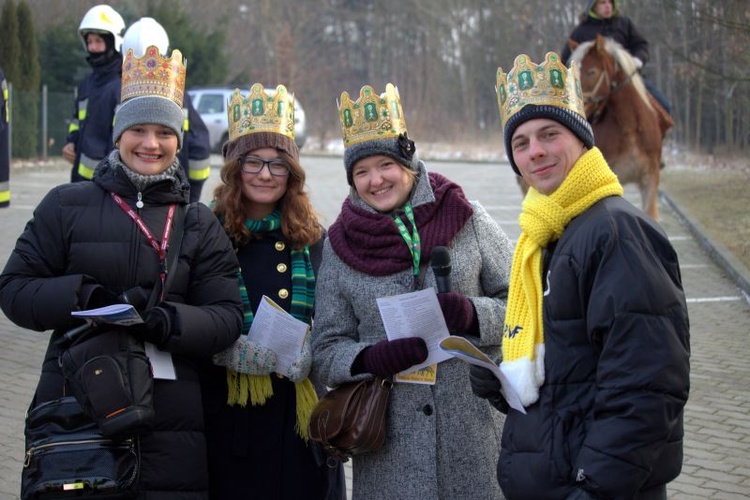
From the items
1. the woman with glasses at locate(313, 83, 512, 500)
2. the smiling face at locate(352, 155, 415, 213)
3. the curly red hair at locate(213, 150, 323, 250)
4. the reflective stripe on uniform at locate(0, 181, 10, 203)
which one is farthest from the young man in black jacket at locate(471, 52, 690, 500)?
the reflective stripe on uniform at locate(0, 181, 10, 203)

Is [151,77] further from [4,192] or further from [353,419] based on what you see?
[4,192]

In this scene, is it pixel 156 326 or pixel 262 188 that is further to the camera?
pixel 262 188

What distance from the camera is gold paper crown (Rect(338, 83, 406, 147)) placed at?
3781mm

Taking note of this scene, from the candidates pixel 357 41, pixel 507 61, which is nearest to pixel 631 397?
pixel 507 61

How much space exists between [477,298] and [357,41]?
5407 cm

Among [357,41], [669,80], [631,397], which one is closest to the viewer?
[631,397]

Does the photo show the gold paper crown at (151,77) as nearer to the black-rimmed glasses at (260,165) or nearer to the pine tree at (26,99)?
the black-rimmed glasses at (260,165)

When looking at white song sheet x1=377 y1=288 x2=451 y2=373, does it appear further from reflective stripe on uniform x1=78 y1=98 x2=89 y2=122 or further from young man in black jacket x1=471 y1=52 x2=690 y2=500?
reflective stripe on uniform x1=78 y1=98 x2=89 y2=122

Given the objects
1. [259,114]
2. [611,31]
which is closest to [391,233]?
[259,114]

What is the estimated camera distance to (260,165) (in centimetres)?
409

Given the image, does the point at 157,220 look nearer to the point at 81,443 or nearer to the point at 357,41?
the point at 81,443

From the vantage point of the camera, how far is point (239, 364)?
12.2ft

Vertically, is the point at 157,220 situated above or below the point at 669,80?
below

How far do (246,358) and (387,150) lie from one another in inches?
36.6
